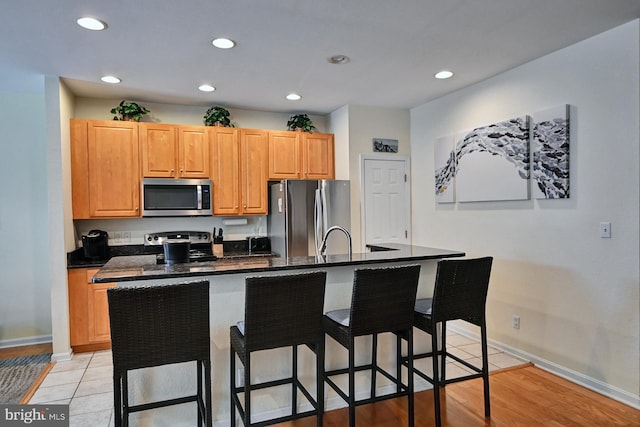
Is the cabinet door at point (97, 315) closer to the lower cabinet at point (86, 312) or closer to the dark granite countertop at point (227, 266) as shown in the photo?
the lower cabinet at point (86, 312)

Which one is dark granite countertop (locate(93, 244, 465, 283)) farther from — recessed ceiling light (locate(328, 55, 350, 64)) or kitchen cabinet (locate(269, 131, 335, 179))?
kitchen cabinet (locate(269, 131, 335, 179))

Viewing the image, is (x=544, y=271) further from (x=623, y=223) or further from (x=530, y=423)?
(x=530, y=423)

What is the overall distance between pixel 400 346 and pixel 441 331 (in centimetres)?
47

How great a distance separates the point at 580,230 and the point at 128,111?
4.39 metres

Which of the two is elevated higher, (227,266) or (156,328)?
(227,266)

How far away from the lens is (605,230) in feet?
9.29

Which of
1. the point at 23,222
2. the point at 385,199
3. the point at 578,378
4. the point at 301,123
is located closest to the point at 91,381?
the point at 23,222

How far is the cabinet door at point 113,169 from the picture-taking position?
398cm

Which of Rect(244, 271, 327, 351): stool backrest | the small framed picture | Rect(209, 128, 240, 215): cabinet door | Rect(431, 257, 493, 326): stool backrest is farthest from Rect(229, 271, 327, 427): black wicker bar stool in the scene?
the small framed picture

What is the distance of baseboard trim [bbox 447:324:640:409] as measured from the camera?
2693 millimetres

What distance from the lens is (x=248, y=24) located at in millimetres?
2588

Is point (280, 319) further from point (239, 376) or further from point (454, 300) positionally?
point (454, 300)

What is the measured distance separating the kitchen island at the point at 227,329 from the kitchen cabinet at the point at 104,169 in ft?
5.96

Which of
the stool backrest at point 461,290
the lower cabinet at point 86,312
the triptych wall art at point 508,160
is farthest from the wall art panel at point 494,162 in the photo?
the lower cabinet at point 86,312
